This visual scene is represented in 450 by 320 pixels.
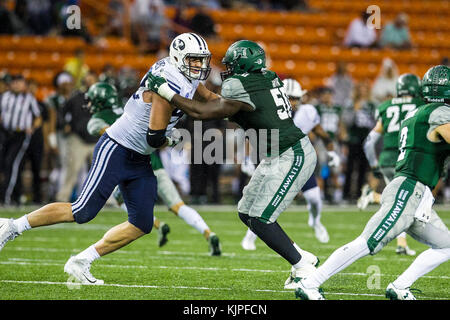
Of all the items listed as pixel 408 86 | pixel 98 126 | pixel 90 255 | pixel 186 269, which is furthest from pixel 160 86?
pixel 408 86

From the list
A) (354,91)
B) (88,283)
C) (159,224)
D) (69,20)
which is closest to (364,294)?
(88,283)

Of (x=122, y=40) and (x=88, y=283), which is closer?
(x=88, y=283)

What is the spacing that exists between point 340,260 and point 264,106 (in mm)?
1118

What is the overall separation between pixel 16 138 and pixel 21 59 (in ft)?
11.7

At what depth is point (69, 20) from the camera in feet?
49.2

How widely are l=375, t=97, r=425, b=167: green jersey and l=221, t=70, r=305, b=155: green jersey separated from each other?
8.26ft

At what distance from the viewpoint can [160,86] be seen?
533 centimetres

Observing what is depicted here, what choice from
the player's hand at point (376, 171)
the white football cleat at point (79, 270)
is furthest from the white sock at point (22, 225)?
the player's hand at point (376, 171)

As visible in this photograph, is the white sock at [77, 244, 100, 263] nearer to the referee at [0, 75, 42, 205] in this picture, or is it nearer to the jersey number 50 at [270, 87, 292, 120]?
the jersey number 50 at [270, 87, 292, 120]

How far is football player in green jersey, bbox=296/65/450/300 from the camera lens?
4961 mm

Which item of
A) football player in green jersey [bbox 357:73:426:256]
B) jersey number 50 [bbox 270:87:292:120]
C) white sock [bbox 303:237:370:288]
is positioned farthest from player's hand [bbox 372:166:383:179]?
white sock [bbox 303:237:370:288]

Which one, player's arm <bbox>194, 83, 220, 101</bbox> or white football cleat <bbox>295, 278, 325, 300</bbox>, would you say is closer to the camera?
white football cleat <bbox>295, 278, 325, 300</bbox>
